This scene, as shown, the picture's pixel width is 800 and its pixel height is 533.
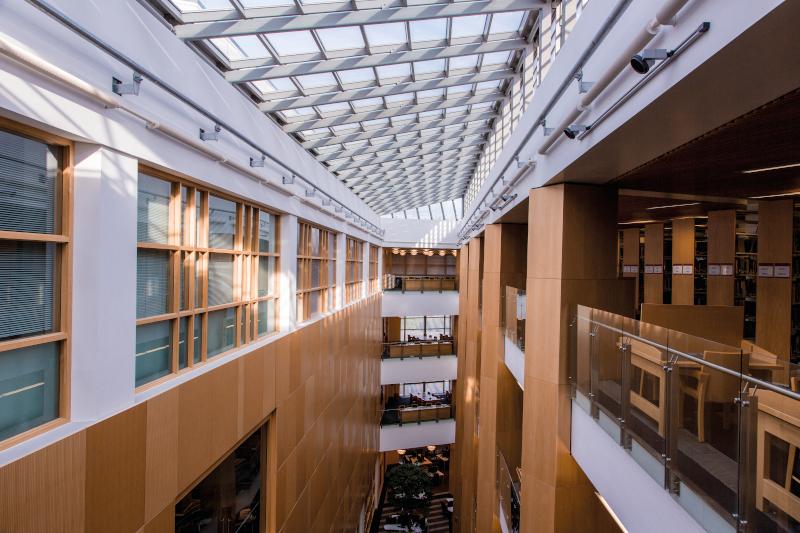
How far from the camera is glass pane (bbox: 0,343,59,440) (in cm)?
226

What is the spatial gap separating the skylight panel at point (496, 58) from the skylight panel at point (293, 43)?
326 cm

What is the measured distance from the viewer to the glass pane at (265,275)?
564 cm

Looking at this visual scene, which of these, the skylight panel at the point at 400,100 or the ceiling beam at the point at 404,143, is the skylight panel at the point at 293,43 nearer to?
the skylight panel at the point at 400,100

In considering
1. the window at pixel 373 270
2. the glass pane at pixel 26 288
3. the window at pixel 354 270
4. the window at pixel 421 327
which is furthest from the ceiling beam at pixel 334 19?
the window at pixel 421 327

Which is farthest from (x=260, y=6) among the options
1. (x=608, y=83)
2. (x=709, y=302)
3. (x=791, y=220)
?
(x=709, y=302)

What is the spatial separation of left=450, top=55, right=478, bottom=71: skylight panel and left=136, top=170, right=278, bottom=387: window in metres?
3.82

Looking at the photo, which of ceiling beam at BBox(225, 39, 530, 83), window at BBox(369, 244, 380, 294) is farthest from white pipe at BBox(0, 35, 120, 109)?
window at BBox(369, 244, 380, 294)

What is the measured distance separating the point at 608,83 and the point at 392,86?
13.8ft

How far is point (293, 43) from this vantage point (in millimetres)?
4938

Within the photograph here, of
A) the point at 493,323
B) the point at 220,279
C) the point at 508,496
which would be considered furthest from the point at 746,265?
the point at 220,279

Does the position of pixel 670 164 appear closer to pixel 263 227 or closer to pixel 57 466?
pixel 263 227

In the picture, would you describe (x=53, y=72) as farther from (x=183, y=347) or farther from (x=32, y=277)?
(x=183, y=347)

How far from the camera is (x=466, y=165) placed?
14.6 meters

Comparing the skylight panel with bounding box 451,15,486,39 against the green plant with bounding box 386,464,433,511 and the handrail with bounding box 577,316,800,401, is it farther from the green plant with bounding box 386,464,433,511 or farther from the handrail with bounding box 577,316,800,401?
the green plant with bounding box 386,464,433,511
